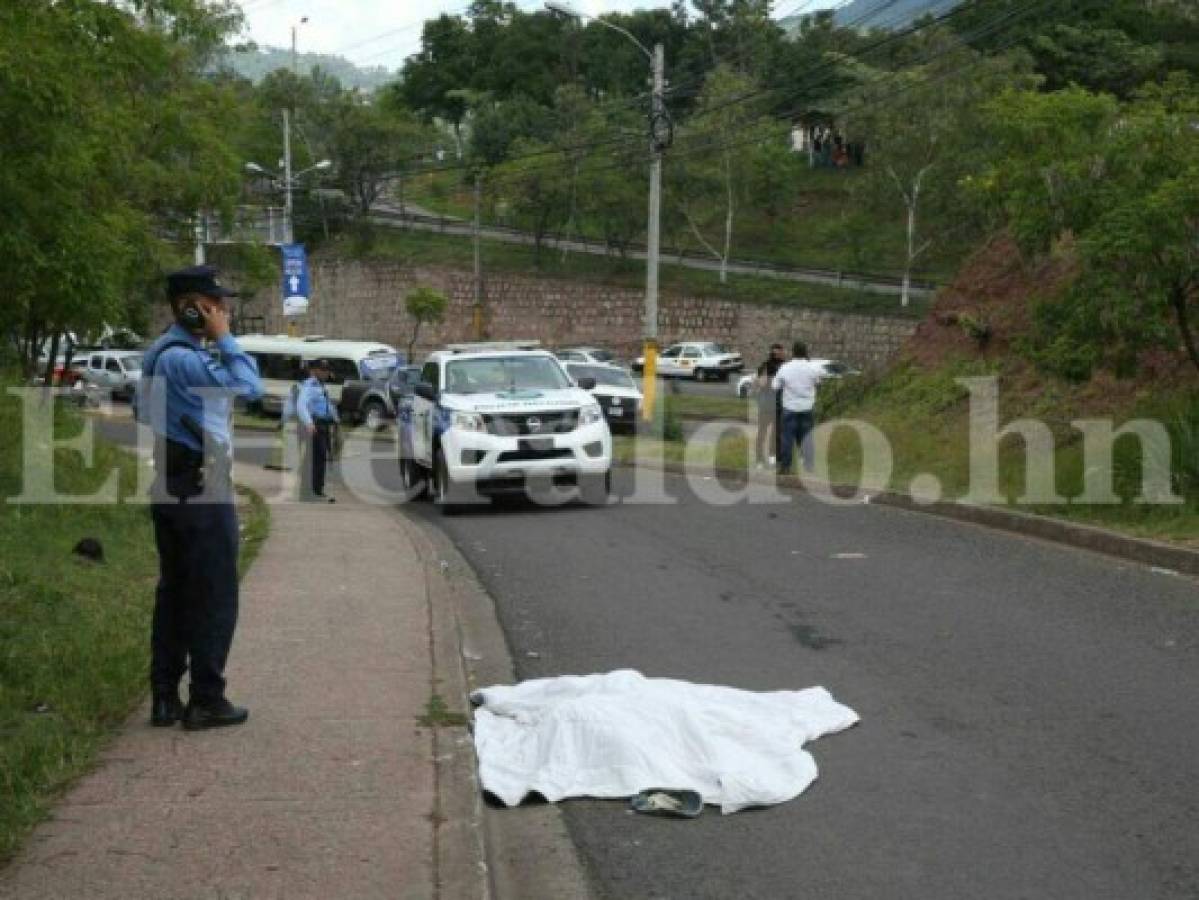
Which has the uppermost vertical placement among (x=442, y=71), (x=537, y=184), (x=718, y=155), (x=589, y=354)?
(x=442, y=71)

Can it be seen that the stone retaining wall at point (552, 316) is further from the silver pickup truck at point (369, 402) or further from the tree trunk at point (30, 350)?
the tree trunk at point (30, 350)

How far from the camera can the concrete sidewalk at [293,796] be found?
5.19 metres

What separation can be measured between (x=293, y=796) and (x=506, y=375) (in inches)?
536

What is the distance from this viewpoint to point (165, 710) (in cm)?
718

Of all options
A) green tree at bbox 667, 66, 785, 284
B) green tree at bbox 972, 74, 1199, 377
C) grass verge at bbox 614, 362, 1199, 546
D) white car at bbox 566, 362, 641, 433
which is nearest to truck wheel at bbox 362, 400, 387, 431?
white car at bbox 566, 362, 641, 433

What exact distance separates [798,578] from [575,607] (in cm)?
204

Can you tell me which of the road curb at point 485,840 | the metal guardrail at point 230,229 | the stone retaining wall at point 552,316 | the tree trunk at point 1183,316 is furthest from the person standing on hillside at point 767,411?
the stone retaining wall at point 552,316

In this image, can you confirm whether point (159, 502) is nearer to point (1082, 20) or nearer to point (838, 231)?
point (838, 231)

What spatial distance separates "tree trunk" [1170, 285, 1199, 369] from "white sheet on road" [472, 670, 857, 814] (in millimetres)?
7976

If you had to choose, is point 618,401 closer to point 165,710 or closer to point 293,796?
point 165,710

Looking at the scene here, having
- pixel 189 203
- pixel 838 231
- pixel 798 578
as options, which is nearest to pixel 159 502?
pixel 798 578

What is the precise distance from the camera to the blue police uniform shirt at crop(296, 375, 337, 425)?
20.2 metres

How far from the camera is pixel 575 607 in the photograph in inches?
453

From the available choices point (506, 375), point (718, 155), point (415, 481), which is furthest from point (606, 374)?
point (718, 155)
